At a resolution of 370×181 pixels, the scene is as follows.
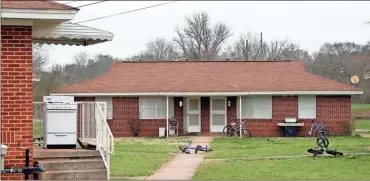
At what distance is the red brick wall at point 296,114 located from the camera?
116 ft

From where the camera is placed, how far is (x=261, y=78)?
3719cm

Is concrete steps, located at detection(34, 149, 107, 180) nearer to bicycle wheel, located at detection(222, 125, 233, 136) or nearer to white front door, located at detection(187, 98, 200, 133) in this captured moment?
bicycle wheel, located at detection(222, 125, 233, 136)

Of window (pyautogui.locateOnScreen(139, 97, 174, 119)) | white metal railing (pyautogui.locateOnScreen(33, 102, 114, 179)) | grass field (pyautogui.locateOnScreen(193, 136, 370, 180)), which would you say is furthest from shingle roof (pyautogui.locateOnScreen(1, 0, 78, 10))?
window (pyautogui.locateOnScreen(139, 97, 174, 119))

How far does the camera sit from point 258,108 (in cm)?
3569

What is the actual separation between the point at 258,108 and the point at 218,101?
6.83ft

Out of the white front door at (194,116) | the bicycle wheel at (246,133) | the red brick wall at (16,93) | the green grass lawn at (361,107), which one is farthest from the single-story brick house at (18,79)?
the green grass lawn at (361,107)

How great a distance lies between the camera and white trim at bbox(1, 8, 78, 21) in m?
11.0

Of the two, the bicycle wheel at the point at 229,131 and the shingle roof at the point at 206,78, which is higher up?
the shingle roof at the point at 206,78

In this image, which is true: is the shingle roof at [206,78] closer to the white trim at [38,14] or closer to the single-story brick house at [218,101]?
the single-story brick house at [218,101]

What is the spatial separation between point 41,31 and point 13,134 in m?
1.98

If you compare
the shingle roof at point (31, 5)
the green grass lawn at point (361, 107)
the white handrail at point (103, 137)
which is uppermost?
the shingle roof at point (31, 5)

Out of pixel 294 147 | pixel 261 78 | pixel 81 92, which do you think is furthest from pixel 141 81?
pixel 294 147

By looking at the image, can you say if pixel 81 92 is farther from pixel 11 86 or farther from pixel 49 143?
pixel 11 86

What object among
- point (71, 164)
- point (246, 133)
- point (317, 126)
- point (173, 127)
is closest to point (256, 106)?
point (246, 133)
